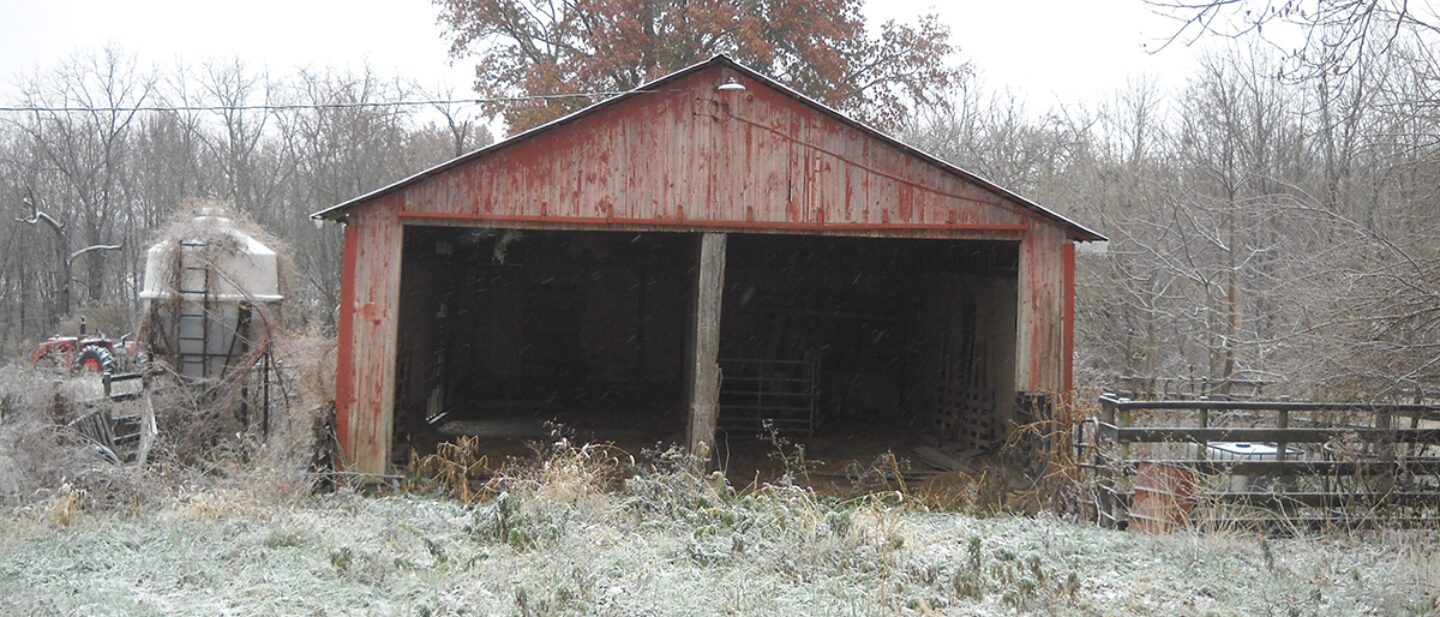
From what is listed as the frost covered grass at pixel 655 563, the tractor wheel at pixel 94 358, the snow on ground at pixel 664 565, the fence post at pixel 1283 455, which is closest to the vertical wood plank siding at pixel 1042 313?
the fence post at pixel 1283 455

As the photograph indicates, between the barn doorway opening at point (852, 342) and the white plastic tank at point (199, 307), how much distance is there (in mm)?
7032

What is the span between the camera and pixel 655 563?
6551 mm

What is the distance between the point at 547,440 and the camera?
14891 millimetres

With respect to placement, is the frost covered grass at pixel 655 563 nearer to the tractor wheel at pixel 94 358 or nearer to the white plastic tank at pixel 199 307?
the white plastic tank at pixel 199 307

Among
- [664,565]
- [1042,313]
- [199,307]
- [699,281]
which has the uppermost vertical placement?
[699,281]

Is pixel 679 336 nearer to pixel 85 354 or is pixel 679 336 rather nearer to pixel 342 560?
pixel 85 354

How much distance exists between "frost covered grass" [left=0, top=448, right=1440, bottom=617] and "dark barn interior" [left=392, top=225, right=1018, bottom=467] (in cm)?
672

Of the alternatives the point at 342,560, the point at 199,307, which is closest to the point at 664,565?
the point at 342,560

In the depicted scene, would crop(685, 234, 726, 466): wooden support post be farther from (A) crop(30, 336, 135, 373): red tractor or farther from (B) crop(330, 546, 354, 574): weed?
(A) crop(30, 336, 135, 373): red tractor

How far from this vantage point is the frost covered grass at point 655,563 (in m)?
5.91

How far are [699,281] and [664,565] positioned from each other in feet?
16.9

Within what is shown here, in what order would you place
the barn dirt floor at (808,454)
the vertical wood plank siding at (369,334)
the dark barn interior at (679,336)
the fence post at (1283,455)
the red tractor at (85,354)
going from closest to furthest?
1. the fence post at (1283,455)
2. the vertical wood plank siding at (369,334)
3. the barn dirt floor at (808,454)
4. the dark barn interior at (679,336)
5. the red tractor at (85,354)

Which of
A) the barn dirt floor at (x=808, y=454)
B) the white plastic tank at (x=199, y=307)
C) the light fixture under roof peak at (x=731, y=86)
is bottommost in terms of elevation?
the barn dirt floor at (x=808, y=454)

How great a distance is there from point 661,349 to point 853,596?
13.0 meters
